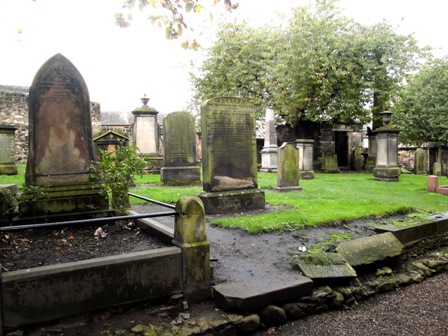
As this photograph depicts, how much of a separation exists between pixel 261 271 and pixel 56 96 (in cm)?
396

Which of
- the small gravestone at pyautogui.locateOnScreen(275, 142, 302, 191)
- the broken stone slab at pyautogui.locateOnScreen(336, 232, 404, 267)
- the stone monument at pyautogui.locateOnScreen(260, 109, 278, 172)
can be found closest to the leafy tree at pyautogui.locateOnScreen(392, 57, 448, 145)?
the stone monument at pyautogui.locateOnScreen(260, 109, 278, 172)

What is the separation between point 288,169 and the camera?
10.1 metres

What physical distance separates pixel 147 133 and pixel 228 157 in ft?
31.4

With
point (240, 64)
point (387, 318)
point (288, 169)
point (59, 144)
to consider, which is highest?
point (240, 64)

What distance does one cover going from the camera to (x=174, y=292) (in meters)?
3.41

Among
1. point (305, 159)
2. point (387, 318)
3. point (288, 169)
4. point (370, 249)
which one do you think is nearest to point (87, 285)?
point (387, 318)

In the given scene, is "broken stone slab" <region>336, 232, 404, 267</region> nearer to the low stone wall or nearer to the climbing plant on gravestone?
the low stone wall

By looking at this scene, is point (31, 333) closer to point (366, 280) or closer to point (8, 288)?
point (8, 288)

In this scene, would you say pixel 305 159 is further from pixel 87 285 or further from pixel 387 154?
pixel 87 285

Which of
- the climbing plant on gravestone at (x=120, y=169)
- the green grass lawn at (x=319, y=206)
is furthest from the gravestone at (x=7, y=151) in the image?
the climbing plant on gravestone at (x=120, y=169)

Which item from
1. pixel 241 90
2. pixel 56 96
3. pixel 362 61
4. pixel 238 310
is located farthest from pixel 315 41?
pixel 238 310

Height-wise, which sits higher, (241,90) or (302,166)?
(241,90)

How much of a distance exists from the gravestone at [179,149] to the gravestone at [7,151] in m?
6.67

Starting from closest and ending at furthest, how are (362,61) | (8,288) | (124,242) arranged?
(8,288), (124,242), (362,61)
